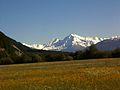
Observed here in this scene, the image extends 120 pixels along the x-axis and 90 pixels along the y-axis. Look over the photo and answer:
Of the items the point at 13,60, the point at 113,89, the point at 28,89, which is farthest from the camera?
the point at 13,60

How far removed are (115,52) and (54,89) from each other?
134085 millimetres

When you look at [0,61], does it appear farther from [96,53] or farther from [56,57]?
[96,53]

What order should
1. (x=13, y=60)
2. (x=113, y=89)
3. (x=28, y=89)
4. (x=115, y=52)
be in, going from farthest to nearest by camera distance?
(x=13, y=60)
(x=115, y=52)
(x=28, y=89)
(x=113, y=89)

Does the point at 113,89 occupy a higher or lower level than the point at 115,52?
lower

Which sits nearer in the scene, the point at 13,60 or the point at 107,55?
the point at 107,55

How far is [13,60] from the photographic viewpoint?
167 metres

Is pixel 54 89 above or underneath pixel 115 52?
underneath

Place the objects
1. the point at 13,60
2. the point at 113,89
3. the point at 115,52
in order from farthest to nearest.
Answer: the point at 13,60, the point at 115,52, the point at 113,89

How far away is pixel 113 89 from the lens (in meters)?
22.5

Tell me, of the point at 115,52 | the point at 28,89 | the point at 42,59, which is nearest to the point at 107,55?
the point at 115,52

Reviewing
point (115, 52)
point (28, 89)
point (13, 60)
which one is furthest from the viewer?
point (13, 60)

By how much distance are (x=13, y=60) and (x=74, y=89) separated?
14588cm

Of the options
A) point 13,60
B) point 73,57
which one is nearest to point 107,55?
point 73,57

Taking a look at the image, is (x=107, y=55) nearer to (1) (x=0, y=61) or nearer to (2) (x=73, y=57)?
(2) (x=73, y=57)
